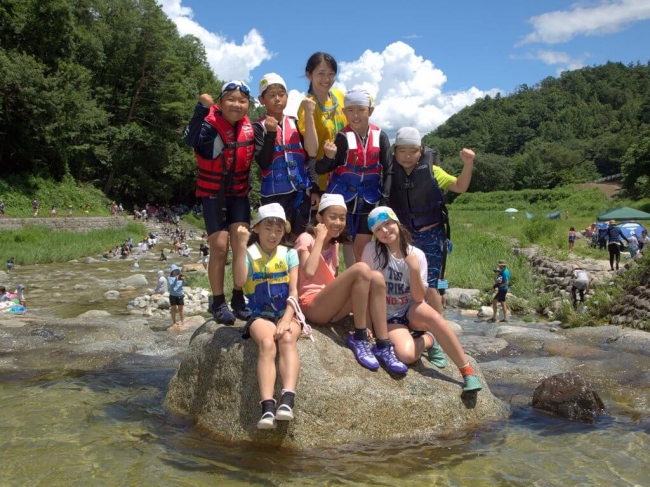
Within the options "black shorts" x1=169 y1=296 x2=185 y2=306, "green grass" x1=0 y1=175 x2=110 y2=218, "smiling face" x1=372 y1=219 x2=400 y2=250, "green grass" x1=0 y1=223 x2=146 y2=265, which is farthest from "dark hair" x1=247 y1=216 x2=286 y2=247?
"green grass" x1=0 y1=175 x2=110 y2=218

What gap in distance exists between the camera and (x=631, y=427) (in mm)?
5363

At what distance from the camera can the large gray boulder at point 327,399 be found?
Answer: 15.8ft

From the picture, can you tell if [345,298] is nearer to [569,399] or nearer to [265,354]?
[265,354]

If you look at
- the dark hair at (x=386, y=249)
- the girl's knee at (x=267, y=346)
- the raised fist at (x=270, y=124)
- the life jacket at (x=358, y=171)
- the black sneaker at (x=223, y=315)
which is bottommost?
the girl's knee at (x=267, y=346)

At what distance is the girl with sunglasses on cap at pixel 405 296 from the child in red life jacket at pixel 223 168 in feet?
4.47

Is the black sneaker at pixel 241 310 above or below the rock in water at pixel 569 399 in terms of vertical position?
above

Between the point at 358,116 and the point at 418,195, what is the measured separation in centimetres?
103

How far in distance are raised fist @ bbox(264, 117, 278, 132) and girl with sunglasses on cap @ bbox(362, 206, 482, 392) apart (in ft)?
4.15

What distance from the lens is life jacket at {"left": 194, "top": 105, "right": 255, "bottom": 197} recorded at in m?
5.45

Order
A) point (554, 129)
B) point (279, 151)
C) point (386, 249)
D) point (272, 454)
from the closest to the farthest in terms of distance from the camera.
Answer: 1. point (272, 454)
2. point (386, 249)
3. point (279, 151)
4. point (554, 129)

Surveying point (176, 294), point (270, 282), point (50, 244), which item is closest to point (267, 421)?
point (270, 282)

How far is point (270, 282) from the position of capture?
507 cm

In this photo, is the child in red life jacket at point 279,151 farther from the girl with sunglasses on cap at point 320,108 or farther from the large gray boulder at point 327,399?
the large gray boulder at point 327,399

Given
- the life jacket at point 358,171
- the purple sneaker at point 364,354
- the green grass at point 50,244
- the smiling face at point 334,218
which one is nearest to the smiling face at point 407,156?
the life jacket at point 358,171
